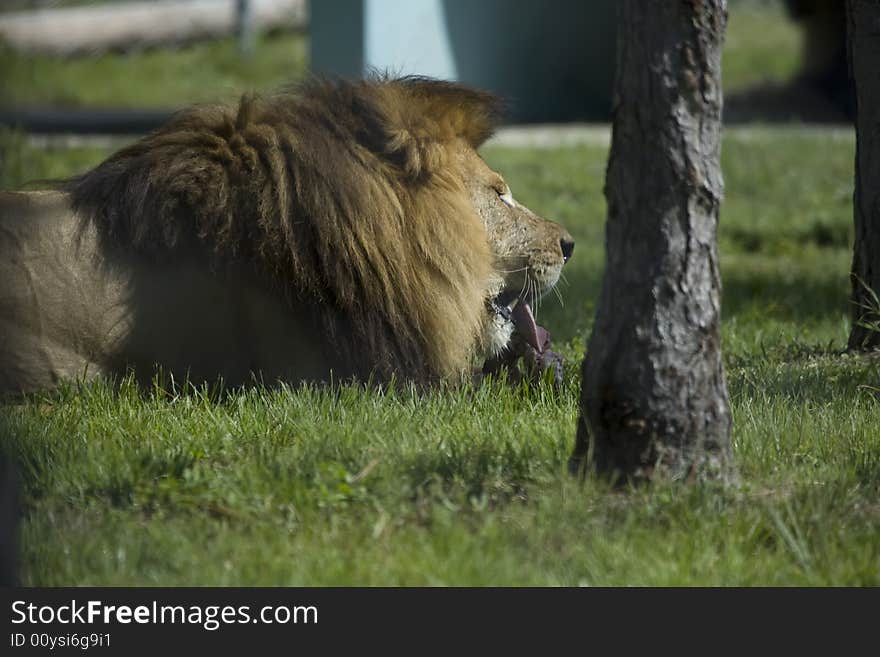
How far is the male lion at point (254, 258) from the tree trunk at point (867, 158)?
1.71 m

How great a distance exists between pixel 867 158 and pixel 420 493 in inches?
110

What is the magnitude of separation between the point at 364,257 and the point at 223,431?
0.84 m

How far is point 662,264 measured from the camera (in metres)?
→ 3.60

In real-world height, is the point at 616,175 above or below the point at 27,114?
above

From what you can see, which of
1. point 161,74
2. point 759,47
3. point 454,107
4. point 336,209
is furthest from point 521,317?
point 759,47

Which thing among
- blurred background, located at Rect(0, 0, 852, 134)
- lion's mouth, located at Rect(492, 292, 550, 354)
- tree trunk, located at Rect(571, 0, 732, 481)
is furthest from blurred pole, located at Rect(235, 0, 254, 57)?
tree trunk, located at Rect(571, 0, 732, 481)

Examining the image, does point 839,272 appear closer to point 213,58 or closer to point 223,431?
point 223,431

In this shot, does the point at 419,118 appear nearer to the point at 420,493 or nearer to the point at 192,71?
the point at 420,493

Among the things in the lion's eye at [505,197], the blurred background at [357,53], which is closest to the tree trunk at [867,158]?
the lion's eye at [505,197]

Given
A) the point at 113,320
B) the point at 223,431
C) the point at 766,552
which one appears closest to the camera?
the point at 766,552

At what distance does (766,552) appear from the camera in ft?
11.3

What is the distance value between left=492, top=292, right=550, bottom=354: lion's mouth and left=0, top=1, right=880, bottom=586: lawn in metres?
0.28

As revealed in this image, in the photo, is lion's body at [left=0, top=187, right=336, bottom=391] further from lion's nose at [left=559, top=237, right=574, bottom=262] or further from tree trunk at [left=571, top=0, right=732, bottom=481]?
tree trunk at [left=571, top=0, right=732, bottom=481]
